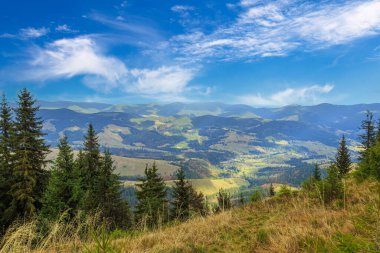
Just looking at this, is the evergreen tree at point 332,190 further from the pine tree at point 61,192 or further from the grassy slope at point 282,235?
the pine tree at point 61,192

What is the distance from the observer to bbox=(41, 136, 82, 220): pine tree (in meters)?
29.3

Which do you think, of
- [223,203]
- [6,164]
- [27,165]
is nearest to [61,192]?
[27,165]

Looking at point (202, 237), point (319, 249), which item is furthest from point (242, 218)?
point (319, 249)

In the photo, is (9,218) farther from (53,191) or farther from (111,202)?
(111,202)

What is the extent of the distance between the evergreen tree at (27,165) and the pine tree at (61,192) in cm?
442

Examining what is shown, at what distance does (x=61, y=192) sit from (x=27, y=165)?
870 centimetres

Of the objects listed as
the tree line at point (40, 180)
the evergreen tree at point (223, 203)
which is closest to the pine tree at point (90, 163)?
the tree line at point (40, 180)

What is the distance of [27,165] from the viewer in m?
35.1

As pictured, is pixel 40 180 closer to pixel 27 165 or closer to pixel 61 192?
pixel 27 165

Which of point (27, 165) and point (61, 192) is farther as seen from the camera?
point (27, 165)

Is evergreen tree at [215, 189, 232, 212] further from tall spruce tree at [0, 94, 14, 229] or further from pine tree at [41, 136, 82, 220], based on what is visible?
tall spruce tree at [0, 94, 14, 229]

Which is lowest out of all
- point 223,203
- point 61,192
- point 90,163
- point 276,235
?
point 61,192

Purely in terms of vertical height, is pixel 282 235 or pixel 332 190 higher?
pixel 332 190

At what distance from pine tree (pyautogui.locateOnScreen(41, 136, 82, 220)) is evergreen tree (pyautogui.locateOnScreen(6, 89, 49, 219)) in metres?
4.42
